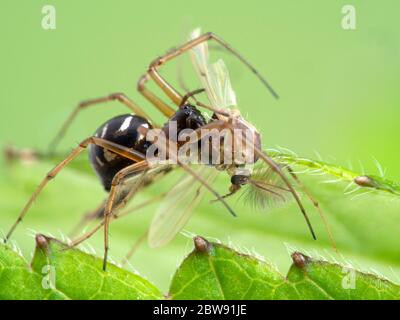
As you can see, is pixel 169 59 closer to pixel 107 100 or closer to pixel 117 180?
pixel 107 100

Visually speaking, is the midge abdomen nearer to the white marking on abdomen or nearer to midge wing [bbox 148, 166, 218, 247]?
the white marking on abdomen

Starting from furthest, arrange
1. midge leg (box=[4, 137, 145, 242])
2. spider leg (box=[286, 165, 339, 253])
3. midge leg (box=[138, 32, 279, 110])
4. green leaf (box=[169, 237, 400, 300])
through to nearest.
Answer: midge leg (box=[138, 32, 279, 110]) < midge leg (box=[4, 137, 145, 242]) < spider leg (box=[286, 165, 339, 253]) < green leaf (box=[169, 237, 400, 300])

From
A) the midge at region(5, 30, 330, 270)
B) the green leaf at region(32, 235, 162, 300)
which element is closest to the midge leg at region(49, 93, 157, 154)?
the midge at region(5, 30, 330, 270)

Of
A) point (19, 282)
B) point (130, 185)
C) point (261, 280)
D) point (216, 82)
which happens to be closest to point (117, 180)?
point (130, 185)

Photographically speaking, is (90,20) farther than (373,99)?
Answer: Yes
